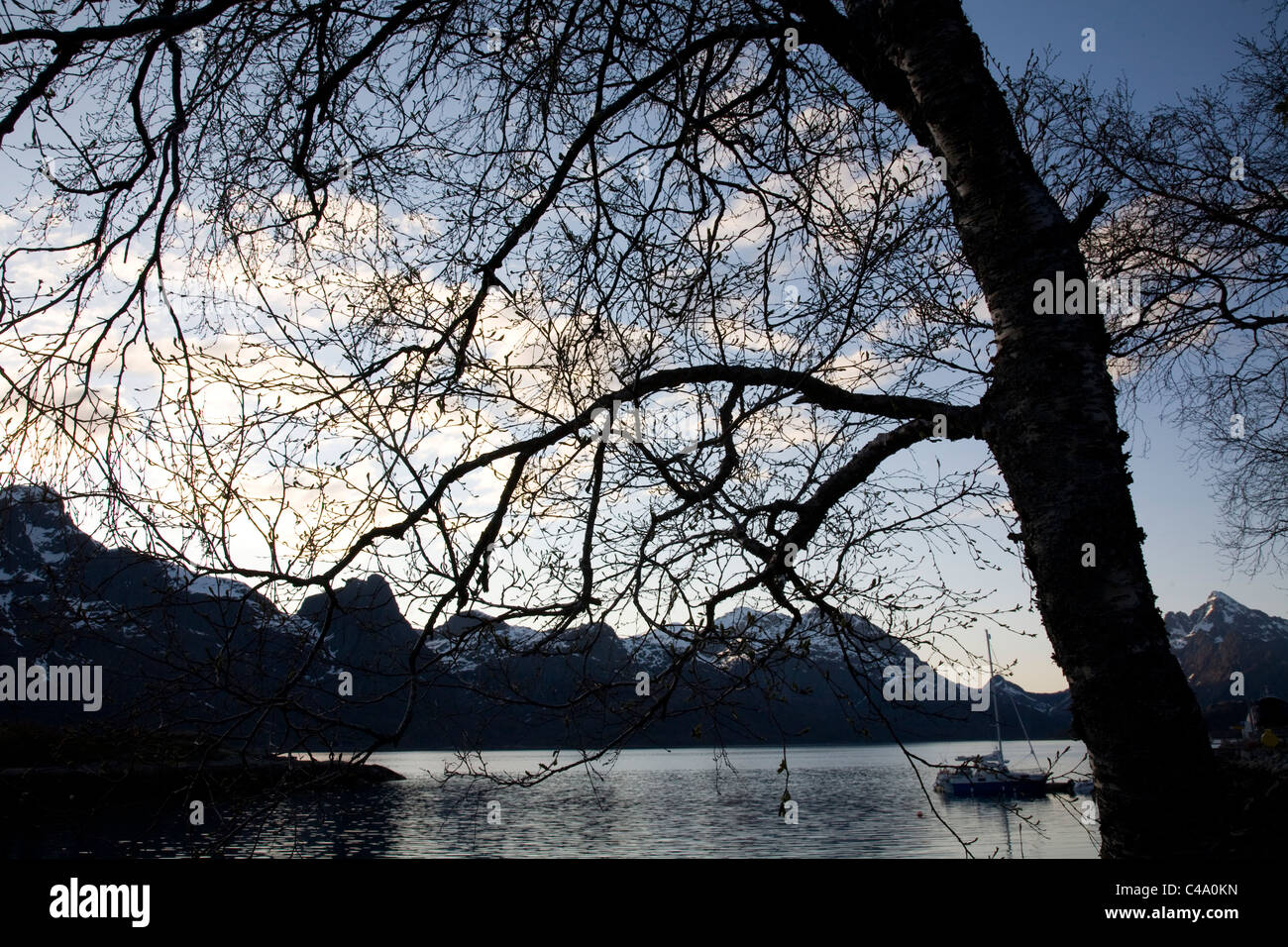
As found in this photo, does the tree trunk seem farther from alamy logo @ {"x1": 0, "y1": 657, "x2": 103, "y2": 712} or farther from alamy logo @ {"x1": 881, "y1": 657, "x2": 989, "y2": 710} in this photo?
alamy logo @ {"x1": 0, "y1": 657, "x2": 103, "y2": 712}

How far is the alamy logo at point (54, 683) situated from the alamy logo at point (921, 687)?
3174 millimetres

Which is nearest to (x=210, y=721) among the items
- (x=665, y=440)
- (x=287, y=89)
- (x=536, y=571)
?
(x=536, y=571)

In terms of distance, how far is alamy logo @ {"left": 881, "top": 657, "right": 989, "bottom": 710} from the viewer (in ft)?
10.8

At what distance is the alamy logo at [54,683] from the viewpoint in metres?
3.48

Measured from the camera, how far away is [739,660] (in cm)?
382
